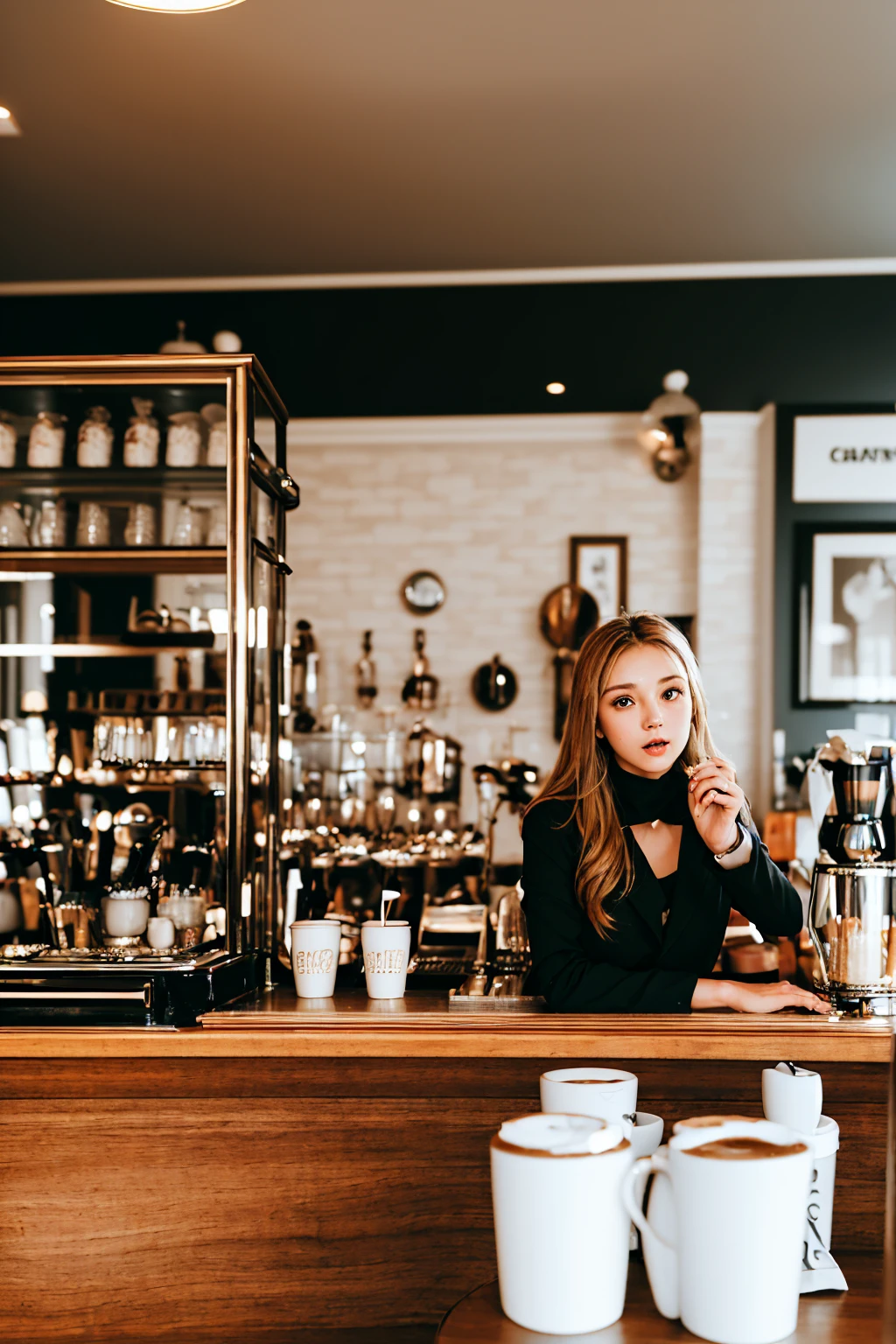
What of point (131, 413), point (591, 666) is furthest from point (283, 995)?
point (131, 413)

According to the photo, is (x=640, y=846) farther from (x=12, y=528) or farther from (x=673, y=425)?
(x=673, y=425)

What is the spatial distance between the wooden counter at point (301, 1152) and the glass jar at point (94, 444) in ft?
5.74

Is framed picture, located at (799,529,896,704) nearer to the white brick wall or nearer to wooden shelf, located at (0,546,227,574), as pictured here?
the white brick wall

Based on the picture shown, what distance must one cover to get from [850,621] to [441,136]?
2.50 m

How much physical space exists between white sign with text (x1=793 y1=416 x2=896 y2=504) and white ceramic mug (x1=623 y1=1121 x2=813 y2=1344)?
4321 millimetres

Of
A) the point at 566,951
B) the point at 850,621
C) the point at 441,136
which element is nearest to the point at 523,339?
the point at 441,136

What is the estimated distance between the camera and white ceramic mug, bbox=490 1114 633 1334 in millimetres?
962

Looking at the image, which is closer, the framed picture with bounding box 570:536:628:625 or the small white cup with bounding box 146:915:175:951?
the small white cup with bounding box 146:915:175:951

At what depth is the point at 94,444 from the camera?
3137mm

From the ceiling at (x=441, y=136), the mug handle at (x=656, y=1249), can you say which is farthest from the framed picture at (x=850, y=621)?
the mug handle at (x=656, y=1249)

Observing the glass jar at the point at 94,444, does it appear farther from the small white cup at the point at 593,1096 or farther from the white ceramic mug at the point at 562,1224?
the white ceramic mug at the point at 562,1224

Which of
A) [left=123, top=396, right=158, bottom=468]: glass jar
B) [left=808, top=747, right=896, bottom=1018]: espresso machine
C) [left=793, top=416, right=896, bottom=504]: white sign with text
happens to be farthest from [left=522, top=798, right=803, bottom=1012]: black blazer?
[left=793, top=416, right=896, bottom=504]: white sign with text

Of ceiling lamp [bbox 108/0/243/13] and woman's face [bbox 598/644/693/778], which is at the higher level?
ceiling lamp [bbox 108/0/243/13]

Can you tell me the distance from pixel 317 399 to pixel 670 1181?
491 cm
